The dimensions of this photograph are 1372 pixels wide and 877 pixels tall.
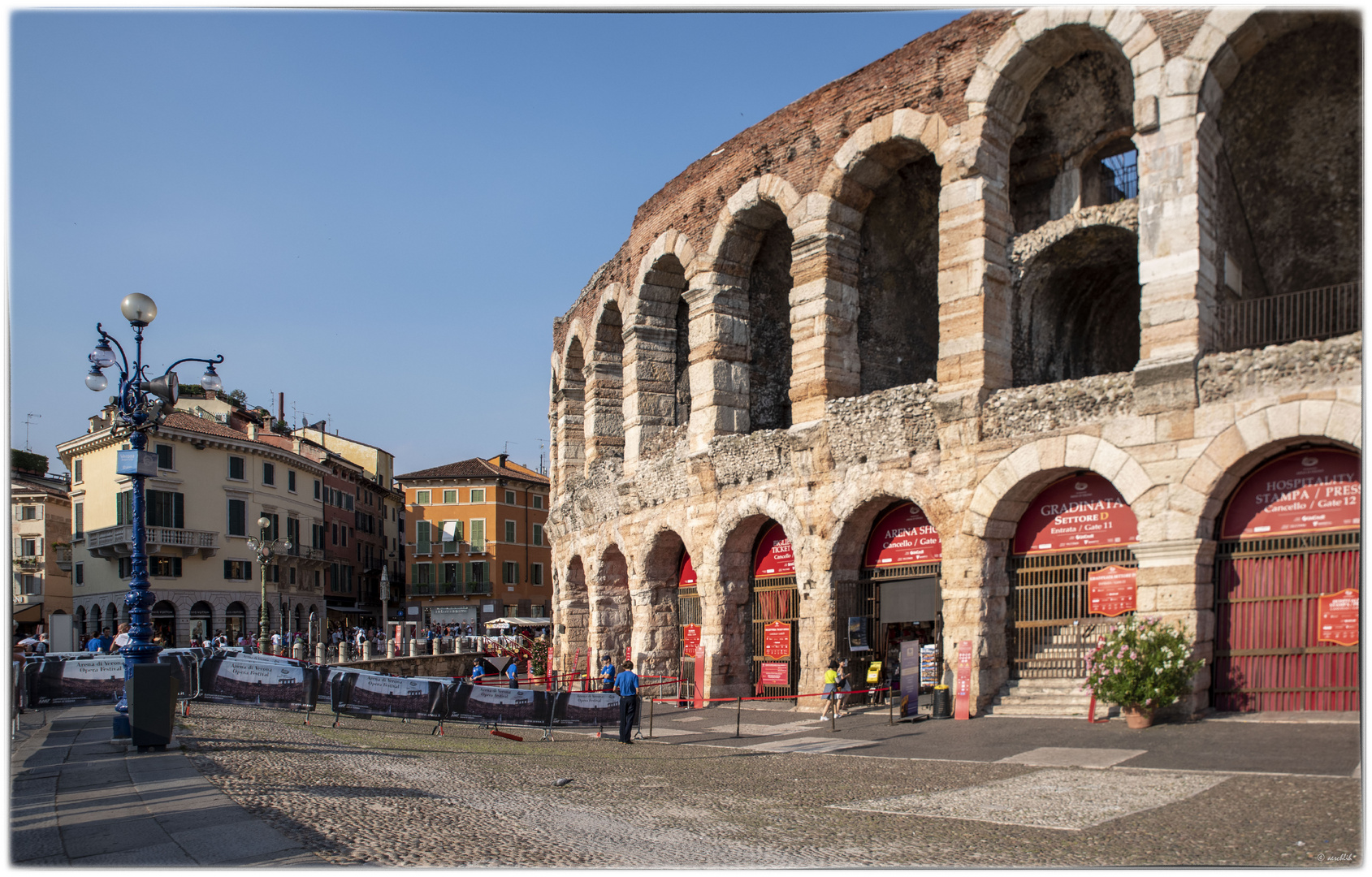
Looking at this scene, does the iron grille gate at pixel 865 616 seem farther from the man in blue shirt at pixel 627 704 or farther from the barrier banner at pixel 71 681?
the barrier banner at pixel 71 681

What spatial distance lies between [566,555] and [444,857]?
73.6 ft

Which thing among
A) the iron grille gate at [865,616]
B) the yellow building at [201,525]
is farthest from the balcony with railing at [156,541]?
the iron grille gate at [865,616]

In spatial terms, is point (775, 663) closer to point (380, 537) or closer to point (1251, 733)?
point (1251, 733)

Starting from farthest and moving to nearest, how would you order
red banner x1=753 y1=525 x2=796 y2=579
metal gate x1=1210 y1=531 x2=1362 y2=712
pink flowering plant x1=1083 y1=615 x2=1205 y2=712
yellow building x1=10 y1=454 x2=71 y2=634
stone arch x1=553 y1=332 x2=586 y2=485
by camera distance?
stone arch x1=553 y1=332 x2=586 y2=485 → yellow building x1=10 y1=454 x2=71 y2=634 → red banner x1=753 y1=525 x2=796 y2=579 → pink flowering plant x1=1083 y1=615 x2=1205 y2=712 → metal gate x1=1210 y1=531 x2=1362 y2=712

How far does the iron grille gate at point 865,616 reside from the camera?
18.7m

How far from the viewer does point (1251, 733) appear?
12398mm

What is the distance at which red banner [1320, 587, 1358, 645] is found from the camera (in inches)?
507

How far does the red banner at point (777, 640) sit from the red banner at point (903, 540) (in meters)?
2.50

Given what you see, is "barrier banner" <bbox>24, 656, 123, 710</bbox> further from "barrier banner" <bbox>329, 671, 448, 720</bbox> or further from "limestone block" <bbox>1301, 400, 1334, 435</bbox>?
"limestone block" <bbox>1301, 400, 1334, 435</bbox>

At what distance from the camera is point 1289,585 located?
44.1ft

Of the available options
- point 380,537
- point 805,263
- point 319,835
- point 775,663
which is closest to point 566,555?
point 775,663

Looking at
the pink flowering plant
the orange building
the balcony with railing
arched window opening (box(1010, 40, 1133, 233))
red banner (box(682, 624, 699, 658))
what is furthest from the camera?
the orange building

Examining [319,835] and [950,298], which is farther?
[950,298]

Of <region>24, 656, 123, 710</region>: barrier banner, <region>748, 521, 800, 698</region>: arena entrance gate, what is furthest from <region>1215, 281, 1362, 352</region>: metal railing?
<region>24, 656, 123, 710</region>: barrier banner
